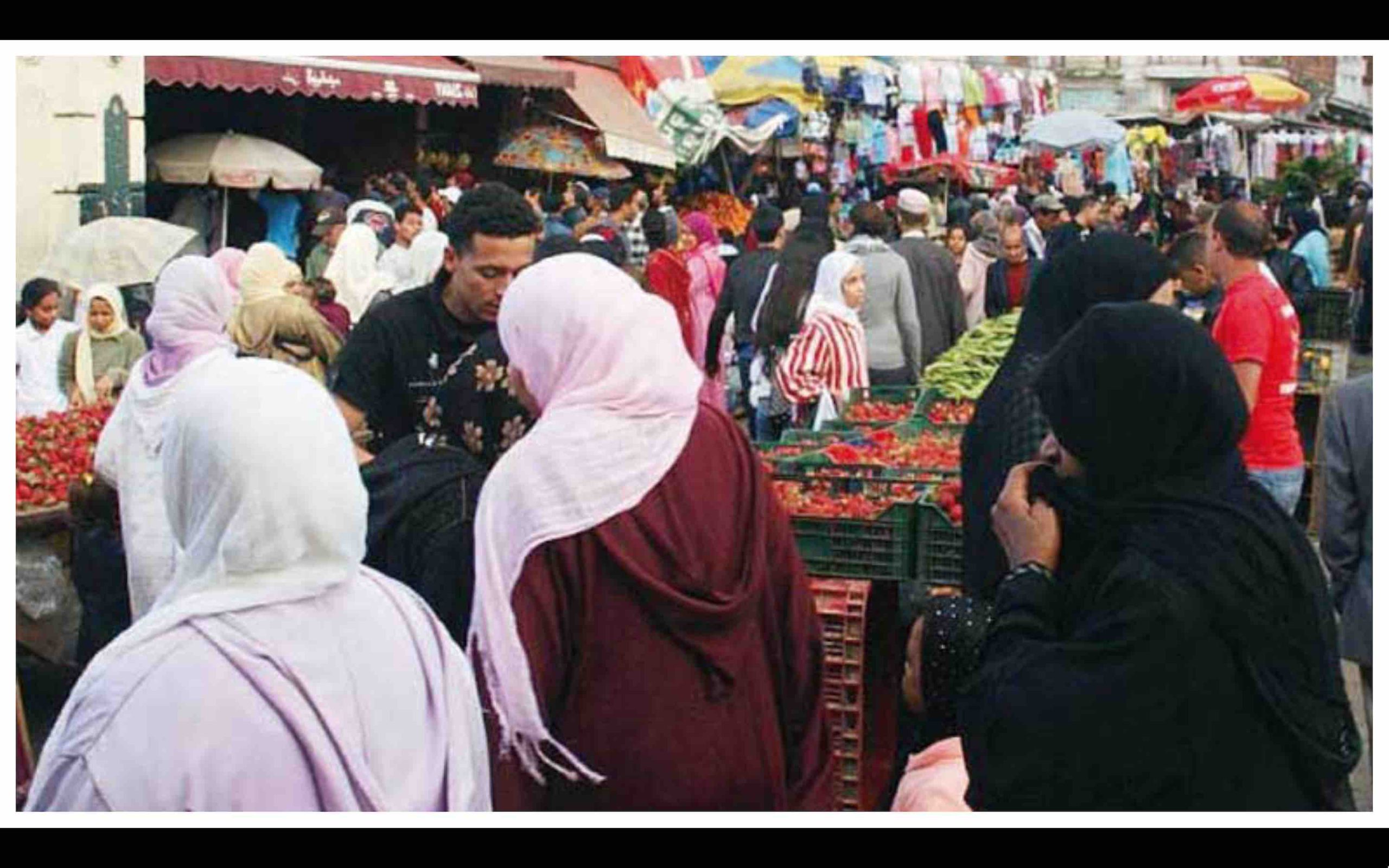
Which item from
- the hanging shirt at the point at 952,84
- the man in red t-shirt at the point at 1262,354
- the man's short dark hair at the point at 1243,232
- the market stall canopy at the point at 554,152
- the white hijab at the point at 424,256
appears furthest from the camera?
the hanging shirt at the point at 952,84

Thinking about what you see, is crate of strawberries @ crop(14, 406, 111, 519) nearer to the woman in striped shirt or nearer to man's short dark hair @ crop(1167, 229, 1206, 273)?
the woman in striped shirt

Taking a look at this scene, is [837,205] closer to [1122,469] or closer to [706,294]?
[706,294]

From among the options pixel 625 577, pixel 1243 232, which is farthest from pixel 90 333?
pixel 625 577

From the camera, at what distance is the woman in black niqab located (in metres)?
2.78

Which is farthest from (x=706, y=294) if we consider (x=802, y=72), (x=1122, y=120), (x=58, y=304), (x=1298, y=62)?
(x=1298, y=62)

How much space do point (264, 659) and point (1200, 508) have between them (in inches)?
53.7

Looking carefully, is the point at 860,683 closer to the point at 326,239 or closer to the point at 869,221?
the point at 869,221

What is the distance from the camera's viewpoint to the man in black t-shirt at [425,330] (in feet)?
15.1

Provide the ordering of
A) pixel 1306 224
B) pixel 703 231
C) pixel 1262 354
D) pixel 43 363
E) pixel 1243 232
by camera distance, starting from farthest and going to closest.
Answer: pixel 1306 224 < pixel 703 231 < pixel 43 363 < pixel 1243 232 < pixel 1262 354

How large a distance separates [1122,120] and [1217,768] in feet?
92.8

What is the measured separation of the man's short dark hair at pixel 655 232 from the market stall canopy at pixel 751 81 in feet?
35.5

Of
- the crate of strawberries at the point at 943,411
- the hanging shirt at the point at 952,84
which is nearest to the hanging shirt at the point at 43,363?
the crate of strawberries at the point at 943,411

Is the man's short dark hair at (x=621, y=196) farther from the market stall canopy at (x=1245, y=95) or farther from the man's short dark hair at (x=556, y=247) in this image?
the market stall canopy at (x=1245, y=95)

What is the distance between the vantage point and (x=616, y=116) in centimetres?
1897
